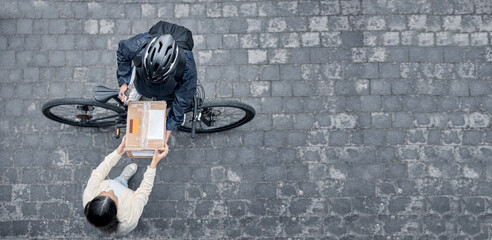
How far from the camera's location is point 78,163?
21.0 feet

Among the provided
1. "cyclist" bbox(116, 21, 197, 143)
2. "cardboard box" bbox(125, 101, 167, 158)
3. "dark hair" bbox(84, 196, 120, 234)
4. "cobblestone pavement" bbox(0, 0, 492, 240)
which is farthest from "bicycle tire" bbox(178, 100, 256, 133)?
"dark hair" bbox(84, 196, 120, 234)

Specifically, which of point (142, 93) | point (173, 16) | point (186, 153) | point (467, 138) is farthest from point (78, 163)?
point (467, 138)

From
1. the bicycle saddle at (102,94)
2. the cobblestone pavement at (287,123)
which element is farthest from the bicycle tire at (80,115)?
the bicycle saddle at (102,94)

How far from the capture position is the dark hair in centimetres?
445

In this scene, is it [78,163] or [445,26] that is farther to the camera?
[445,26]

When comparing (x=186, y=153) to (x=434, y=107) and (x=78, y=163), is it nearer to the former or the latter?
(x=78, y=163)

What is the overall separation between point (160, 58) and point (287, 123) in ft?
9.39

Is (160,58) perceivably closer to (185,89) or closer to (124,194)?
(185,89)

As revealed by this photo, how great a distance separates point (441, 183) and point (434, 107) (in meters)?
1.17

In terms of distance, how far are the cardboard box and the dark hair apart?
671 millimetres

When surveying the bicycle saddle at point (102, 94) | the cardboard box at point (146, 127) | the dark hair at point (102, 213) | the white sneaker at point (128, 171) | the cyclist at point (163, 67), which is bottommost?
the dark hair at point (102, 213)

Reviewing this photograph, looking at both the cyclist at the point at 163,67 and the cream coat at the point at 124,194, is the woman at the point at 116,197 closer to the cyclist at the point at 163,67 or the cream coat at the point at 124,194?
the cream coat at the point at 124,194

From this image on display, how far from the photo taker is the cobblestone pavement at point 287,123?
20.7 feet

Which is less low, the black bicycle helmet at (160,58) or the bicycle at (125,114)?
the black bicycle helmet at (160,58)
